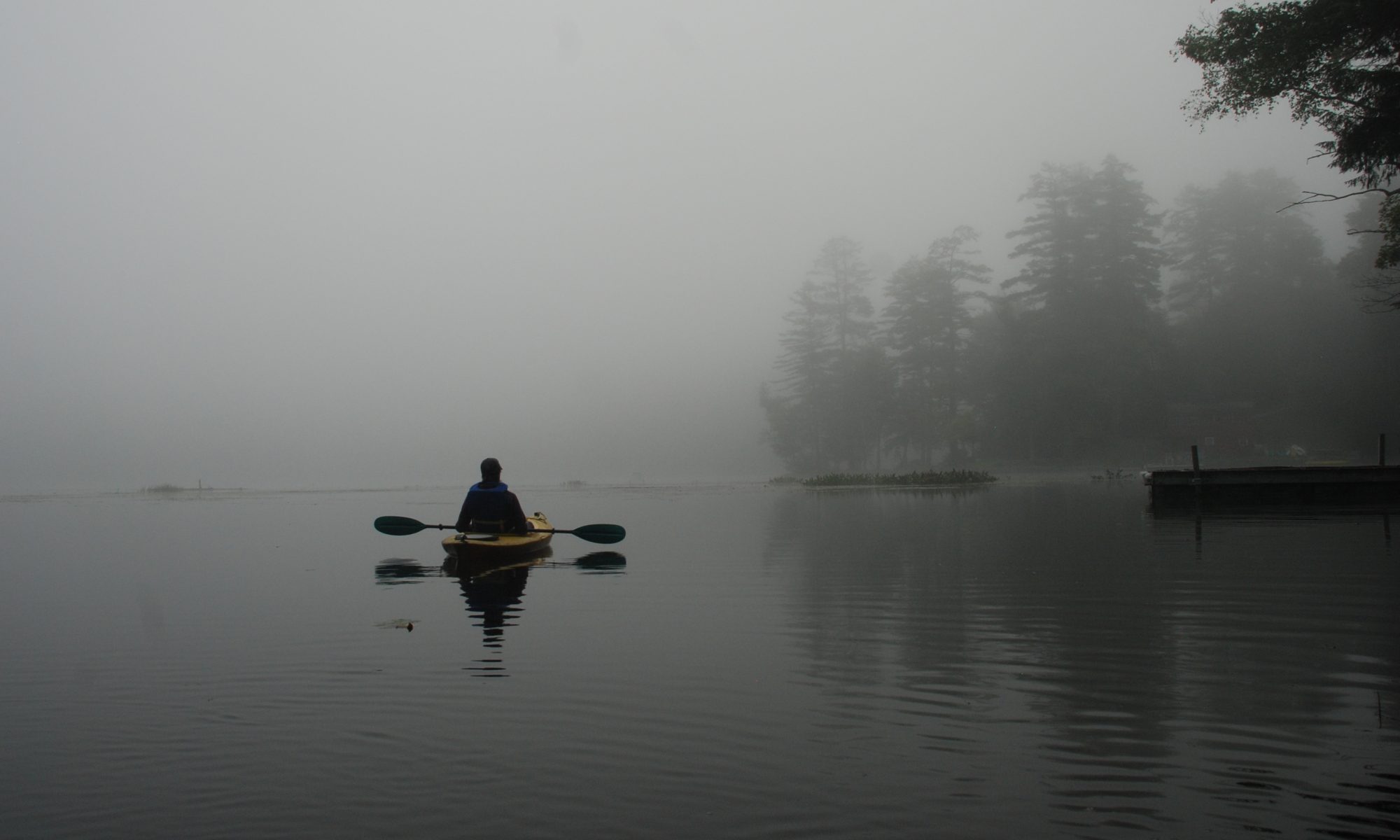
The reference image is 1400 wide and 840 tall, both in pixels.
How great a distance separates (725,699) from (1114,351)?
5996cm

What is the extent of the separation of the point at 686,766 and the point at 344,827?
1824mm

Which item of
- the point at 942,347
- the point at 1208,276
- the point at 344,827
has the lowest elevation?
the point at 344,827

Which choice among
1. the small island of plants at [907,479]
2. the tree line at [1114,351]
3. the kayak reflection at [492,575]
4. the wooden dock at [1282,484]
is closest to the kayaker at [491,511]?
the kayak reflection at [492,575]

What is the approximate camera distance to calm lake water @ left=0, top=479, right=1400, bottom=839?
4.61 m

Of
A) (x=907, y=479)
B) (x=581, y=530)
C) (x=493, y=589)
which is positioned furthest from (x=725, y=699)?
(x=907, y=479)

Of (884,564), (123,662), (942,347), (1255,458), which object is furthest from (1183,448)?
(123,662)

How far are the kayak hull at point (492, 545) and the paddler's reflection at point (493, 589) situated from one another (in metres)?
0.13

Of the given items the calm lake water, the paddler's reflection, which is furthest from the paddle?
the calm lake water

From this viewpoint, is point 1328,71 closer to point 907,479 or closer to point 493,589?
point 493,589

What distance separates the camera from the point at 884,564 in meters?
15.2

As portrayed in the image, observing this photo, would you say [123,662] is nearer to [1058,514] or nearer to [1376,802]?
[1376,802]

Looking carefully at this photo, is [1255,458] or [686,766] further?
[1255,458]

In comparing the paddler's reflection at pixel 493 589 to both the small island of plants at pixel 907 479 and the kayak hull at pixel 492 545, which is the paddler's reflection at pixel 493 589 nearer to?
the kayak hull at pixel 492 545

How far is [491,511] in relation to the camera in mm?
16578
